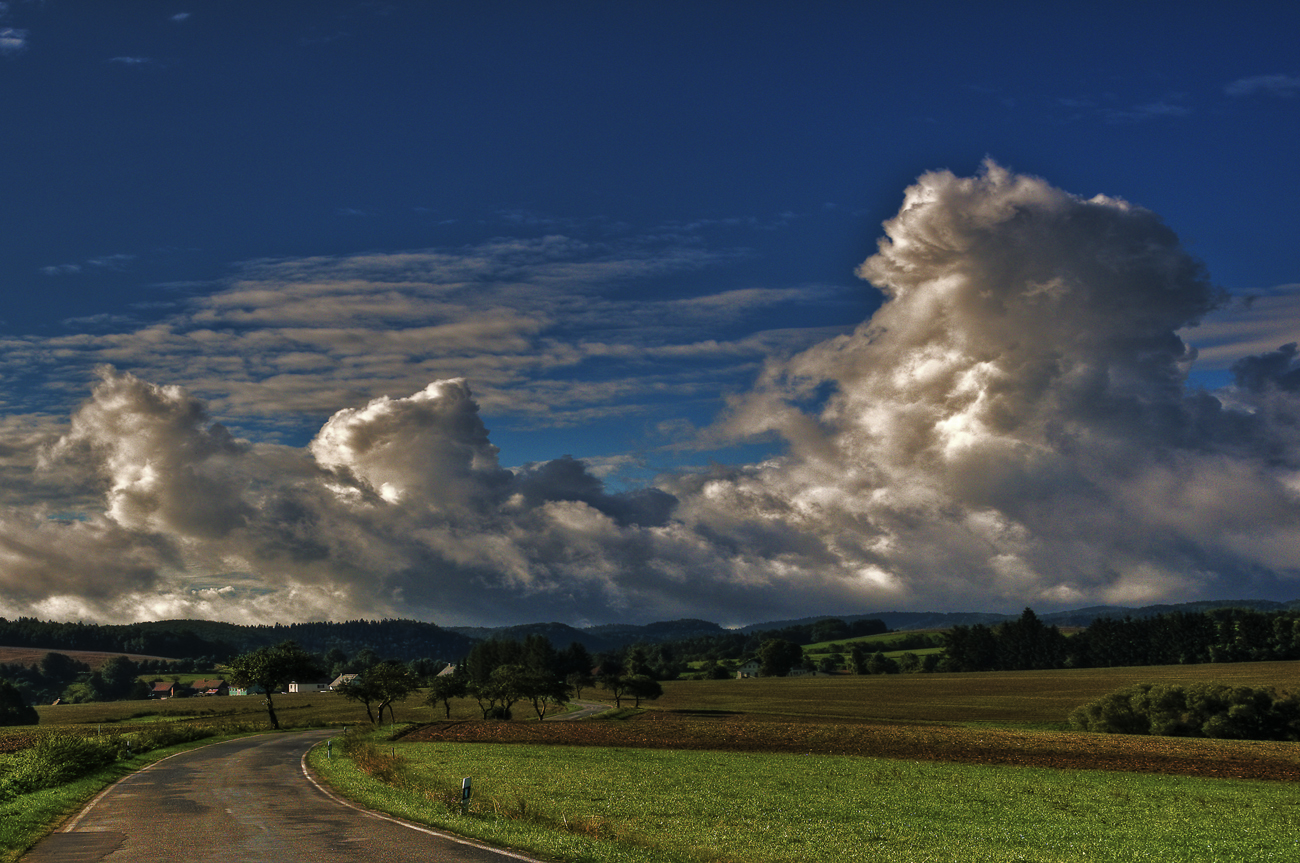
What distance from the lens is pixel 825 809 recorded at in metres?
34.0

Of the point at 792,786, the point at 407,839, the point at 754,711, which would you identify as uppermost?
the point at 407,839

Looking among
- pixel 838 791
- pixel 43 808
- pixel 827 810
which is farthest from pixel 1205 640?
pixel 43 808

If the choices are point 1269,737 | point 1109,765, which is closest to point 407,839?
point 1109,765

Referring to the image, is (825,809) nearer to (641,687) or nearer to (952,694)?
(641,687)

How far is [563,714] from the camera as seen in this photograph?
122688 mm

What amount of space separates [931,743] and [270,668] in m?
68.5

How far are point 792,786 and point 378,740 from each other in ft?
137

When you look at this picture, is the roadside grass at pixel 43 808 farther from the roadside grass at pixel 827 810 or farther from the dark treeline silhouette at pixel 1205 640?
the dark treeline silhouette at pixel 1205 640

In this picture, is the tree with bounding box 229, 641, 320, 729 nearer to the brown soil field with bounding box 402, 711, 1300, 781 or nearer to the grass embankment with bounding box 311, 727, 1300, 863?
the brown soil field with bounding box 402, 711, 1300, 781

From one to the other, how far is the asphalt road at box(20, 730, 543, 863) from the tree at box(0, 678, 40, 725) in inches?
4312

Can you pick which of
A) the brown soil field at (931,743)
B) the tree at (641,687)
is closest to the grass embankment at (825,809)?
the brown soil field at (931,743)

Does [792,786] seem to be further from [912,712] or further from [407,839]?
[912,712]

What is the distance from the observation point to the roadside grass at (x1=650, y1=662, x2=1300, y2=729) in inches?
4262

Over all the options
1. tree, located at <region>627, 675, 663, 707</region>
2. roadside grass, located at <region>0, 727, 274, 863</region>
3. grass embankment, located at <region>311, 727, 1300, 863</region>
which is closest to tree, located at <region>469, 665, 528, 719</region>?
tree, located at <region>627, 675, 663, 707</region>
